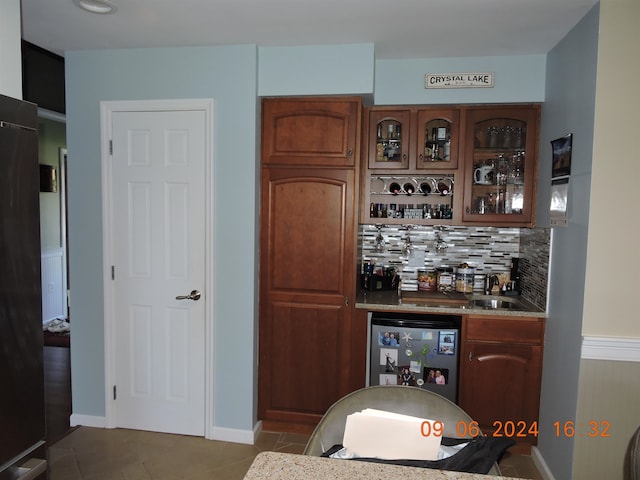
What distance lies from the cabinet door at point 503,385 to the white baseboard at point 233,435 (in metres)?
1.37

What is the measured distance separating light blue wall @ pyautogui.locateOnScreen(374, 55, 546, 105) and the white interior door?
1265 millimetres

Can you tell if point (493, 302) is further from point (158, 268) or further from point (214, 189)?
point (158, 268)

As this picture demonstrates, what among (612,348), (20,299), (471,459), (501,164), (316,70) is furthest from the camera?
(501,164)

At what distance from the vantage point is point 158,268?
297cm

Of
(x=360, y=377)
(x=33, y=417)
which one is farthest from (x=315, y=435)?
(x=360, y=377)

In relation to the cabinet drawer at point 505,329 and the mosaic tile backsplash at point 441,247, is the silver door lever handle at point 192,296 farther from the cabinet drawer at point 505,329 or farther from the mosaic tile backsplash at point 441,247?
the cabinet drawer at point 505,329

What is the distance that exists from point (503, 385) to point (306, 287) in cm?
138

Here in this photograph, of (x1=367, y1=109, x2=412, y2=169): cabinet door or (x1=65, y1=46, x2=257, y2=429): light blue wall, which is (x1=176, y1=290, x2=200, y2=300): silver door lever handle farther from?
(x1=367, y1=109, x2=412, y2=169): cabinet door

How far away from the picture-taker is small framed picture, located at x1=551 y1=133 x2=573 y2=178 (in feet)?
7.95

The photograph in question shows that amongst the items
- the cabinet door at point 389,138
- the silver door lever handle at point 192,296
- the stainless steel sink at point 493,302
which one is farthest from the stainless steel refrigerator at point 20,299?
the stainless steel sink at point 493,302

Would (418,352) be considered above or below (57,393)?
above

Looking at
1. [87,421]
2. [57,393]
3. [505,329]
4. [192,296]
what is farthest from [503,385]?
[57,393]

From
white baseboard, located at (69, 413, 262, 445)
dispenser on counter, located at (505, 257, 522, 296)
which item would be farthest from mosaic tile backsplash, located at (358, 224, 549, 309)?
white baseboard, located at (69, 413, 262, 445)

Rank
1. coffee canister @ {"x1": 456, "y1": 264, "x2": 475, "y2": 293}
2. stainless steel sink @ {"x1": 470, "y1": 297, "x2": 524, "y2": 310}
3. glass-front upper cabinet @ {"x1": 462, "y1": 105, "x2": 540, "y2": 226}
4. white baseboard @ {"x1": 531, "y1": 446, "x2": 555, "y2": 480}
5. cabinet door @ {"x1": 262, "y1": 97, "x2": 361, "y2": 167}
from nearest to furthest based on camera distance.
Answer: white baseboard @ {"x1": 531, "y1": 446, "x2": 555, "y2": 480} < cabinet door @ {"x1": 262, "y1": 97, "x2": 361, "y2": 167} < glass-front upper cabinet @ {"x1": 462, "y1": 105, "x2": 540, "y2": 226} < stainless steel sink @ {"x1": 470, "y1": 297, "x2": 524, "y2": 310} < coffee canister @ {"x1": 456, "y1": 264, "x2": 475, "y2": 293}
